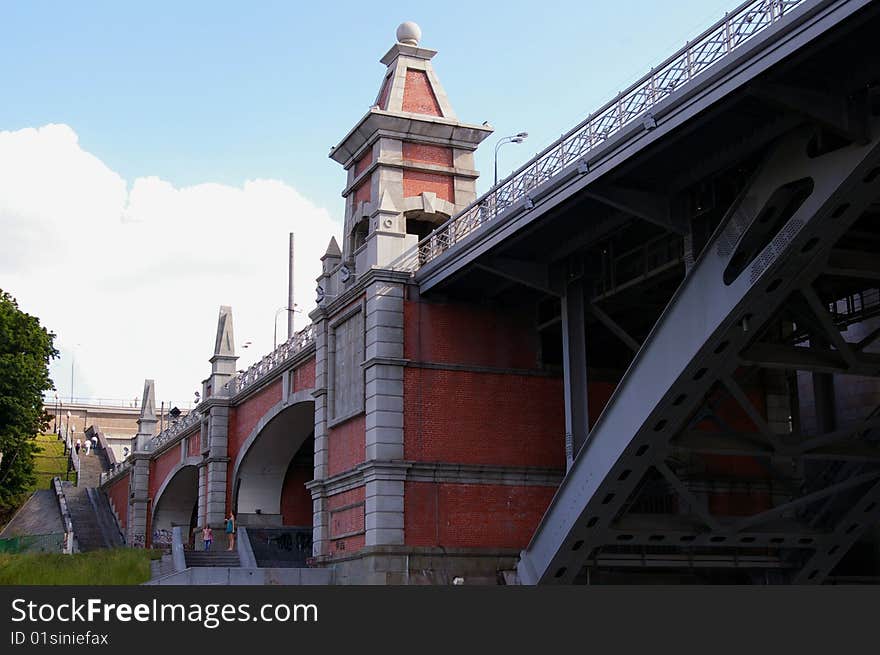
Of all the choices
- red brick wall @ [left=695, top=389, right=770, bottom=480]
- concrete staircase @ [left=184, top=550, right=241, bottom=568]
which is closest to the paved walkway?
concrete staircase @ [left=184, top=550, right=241, bottom=568]

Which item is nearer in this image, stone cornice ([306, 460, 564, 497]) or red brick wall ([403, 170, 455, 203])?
stone cornice ([306, 460, 564, 497])

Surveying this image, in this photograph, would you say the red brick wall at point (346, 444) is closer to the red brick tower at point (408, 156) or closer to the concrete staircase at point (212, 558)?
the red brick tower at point (408, 156)

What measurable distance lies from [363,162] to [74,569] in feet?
41.5

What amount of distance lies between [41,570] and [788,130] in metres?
22.4

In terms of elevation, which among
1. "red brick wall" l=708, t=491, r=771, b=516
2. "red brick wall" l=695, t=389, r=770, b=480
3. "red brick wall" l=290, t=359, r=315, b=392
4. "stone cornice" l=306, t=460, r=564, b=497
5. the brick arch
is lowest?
"red brick wall" l=708, t=491, r=771, b=516

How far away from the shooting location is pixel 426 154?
99.7ft

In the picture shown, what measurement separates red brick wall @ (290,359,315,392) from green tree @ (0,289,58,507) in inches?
670

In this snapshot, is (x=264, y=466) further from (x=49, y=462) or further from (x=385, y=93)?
(x=49, y=462)

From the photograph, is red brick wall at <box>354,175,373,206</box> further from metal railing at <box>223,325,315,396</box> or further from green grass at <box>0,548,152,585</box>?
green grass at <box>0,548,152,585</box>

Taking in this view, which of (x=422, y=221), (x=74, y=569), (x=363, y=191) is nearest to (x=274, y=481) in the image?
(x=74, y=569)

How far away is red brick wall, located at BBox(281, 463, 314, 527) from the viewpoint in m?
42.0

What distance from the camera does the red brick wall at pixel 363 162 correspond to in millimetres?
30656

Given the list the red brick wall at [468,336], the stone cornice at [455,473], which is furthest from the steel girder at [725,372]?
the red brick wall at [468,336]
